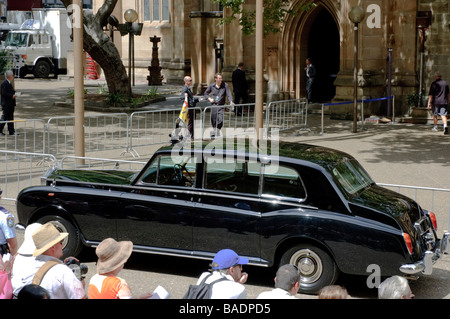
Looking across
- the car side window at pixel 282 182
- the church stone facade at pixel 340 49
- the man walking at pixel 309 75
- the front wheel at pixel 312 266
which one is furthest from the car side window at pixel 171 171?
the man walking at pixel 309 75

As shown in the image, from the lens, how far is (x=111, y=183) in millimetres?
9297

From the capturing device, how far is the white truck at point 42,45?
42.2 meters

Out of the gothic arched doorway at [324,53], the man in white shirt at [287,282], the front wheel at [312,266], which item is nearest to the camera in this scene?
the man in white shirt at [287,282]

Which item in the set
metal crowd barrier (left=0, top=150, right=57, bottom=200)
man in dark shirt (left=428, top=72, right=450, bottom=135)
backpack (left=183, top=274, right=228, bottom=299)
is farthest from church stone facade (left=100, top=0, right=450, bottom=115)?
backpack (left=183, top=274, right=228, bottom=299)

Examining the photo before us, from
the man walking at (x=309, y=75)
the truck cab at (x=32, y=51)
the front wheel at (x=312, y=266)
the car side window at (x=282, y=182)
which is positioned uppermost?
the truck cab at (x=32, y=51)

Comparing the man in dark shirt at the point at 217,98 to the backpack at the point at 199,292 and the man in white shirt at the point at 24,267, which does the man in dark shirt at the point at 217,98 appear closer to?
the man in white shirt at the point at 24,267

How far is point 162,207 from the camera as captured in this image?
8906mm

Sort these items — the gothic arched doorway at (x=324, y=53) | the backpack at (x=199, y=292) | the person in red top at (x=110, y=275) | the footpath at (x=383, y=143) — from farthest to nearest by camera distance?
the gothic arched doorway at (x=324, y=53), the footpath at (x=383, y=143), the person in red top at (x=110, y=275), the backpack at (x=199, y=292)

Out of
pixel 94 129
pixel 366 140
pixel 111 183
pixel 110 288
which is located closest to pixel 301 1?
pixel 366 140

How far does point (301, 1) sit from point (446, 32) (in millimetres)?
4757

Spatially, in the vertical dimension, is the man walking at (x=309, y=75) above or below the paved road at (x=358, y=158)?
above

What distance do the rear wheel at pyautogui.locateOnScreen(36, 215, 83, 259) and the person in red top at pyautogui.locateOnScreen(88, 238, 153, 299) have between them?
11.0ft

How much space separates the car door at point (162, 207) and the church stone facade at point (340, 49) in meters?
14.6

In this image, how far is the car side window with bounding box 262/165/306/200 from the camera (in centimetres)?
859
